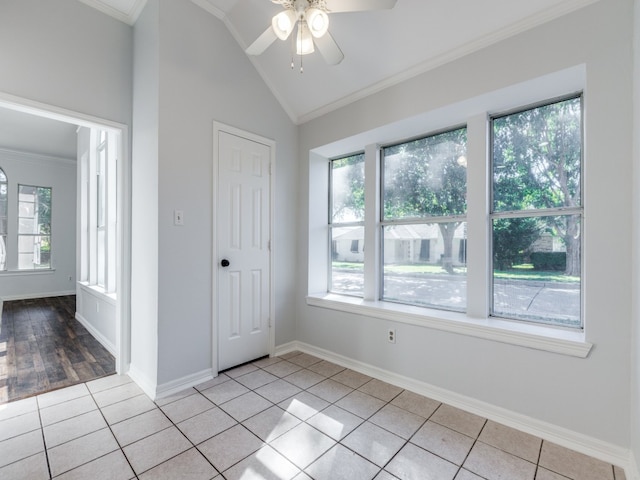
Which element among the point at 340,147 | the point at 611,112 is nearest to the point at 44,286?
the point at 340,147

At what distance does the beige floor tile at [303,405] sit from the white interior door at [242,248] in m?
0.81

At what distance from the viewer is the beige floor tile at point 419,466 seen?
1521mm

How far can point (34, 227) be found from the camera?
6250 millimetres

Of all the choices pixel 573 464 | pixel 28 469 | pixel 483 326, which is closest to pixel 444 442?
pixel 573 464

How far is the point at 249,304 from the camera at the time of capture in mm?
2896

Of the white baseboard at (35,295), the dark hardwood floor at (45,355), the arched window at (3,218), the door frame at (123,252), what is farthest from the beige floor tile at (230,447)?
the arched window at (3,218)

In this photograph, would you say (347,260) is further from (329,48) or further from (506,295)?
(329,48)

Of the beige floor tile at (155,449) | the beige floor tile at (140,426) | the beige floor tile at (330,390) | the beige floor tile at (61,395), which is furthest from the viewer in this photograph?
the beige floor tile at (330,390)

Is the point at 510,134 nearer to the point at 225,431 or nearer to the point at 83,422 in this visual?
the point at 225,431

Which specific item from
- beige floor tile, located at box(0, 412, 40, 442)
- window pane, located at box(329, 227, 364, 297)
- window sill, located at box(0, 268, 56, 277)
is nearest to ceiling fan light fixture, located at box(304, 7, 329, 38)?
window pane, located at box(329, 227, 364, 297)

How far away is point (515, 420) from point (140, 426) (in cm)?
240

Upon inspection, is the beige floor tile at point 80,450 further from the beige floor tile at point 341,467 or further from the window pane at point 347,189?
the window pane at point 347,189

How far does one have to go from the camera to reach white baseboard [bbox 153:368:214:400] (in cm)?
227

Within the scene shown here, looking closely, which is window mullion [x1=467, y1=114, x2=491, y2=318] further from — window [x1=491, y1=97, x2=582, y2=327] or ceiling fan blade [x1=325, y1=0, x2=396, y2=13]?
ceiling fan blade [x1=325, y1=0, x2=396, y2=13]
